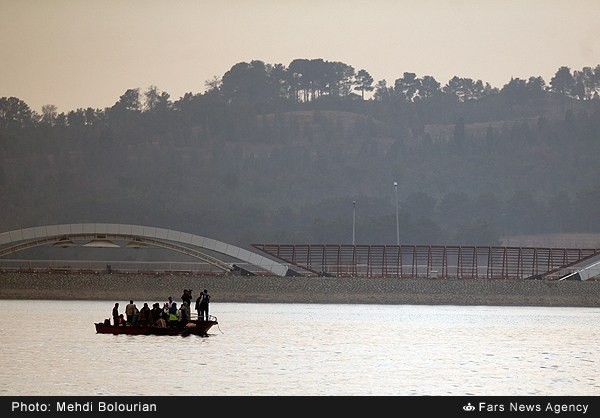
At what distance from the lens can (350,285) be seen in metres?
117

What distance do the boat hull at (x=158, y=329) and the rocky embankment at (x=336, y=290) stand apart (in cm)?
4625

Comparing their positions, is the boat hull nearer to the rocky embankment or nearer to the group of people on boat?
the group of people on boat

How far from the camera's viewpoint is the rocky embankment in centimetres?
11488

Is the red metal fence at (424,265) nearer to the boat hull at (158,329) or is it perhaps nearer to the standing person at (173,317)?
→ the boat hull at (158,329)

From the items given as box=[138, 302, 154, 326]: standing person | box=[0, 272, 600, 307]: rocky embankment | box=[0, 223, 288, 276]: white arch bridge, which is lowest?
box=[0, 272, 600, 307]: rocky embankment

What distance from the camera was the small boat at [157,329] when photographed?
214 feet

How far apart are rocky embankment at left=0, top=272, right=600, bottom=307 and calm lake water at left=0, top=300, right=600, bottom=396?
22.5 metres

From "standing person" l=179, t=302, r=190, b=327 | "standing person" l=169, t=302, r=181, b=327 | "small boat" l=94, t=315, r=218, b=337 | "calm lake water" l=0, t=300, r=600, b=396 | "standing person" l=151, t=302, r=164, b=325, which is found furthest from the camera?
"standing person" l=179, t=302, r=190, b=327

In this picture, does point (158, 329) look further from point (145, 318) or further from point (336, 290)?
point (336, 290)
